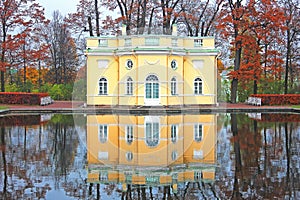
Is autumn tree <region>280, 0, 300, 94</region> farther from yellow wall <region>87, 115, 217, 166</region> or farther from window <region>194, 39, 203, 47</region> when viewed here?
yellow wall <region>87, 115, 217, 166</region>

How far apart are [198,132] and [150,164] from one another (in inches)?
227

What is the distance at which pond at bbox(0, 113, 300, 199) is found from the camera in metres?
7.14

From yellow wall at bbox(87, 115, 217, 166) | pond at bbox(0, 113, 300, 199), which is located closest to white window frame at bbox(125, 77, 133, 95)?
yellow wall at bbox(87, 115, 217, 166)

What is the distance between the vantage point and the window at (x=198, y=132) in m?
13.3

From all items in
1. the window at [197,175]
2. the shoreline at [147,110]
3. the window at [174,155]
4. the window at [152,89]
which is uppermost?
the window at [152,89]

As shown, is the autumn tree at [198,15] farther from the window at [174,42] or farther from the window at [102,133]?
the window at [102,133]

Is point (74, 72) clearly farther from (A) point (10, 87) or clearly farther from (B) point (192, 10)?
(B) point (192, 10)

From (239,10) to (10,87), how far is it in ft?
69.4

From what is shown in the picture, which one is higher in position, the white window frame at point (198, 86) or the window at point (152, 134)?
the white window frame at point (198, 86)

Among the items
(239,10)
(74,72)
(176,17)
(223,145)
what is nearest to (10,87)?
(74,72)

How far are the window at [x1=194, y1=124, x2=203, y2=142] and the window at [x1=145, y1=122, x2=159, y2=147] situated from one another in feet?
4.11

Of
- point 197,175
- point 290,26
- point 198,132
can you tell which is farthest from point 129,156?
point 290,26

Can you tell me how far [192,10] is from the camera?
3538cm

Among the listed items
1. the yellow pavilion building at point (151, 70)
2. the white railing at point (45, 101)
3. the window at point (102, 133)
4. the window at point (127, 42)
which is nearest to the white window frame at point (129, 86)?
the yellow pavilion building at point (151, 70)
